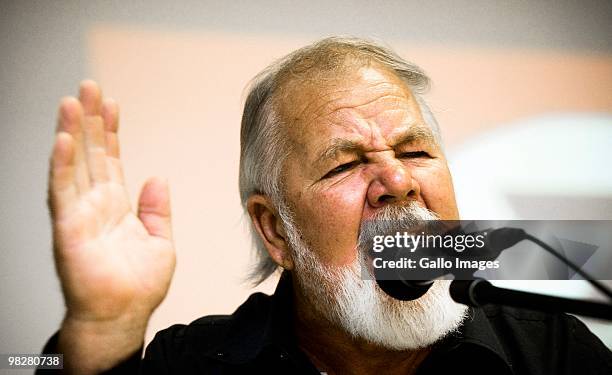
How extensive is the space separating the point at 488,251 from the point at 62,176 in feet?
2.63

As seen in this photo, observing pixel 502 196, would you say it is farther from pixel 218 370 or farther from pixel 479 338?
pixel 218 370

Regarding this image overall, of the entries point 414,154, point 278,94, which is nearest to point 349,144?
point 414,154

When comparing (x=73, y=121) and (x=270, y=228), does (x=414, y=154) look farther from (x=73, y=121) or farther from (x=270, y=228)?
(x=73, y=121)

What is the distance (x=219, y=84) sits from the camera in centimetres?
203

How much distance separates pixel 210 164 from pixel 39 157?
58 centimetres

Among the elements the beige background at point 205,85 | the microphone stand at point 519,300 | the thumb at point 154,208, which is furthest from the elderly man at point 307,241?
the microphone stand at point 519,300

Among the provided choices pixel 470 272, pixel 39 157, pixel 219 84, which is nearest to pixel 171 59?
pixel 219 84

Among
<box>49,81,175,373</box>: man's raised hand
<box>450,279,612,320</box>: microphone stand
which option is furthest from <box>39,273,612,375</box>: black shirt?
<box>450,279,612,320</box>: microphone stand

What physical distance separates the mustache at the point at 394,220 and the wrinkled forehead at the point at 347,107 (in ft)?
0.78

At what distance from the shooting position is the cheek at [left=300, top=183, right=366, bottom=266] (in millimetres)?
1364

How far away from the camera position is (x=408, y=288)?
94 cm

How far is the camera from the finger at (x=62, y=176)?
104cm

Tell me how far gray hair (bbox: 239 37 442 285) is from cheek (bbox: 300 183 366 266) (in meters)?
0.14

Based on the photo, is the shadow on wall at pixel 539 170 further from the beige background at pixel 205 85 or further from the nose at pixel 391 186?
the nose at pixel 391 186
